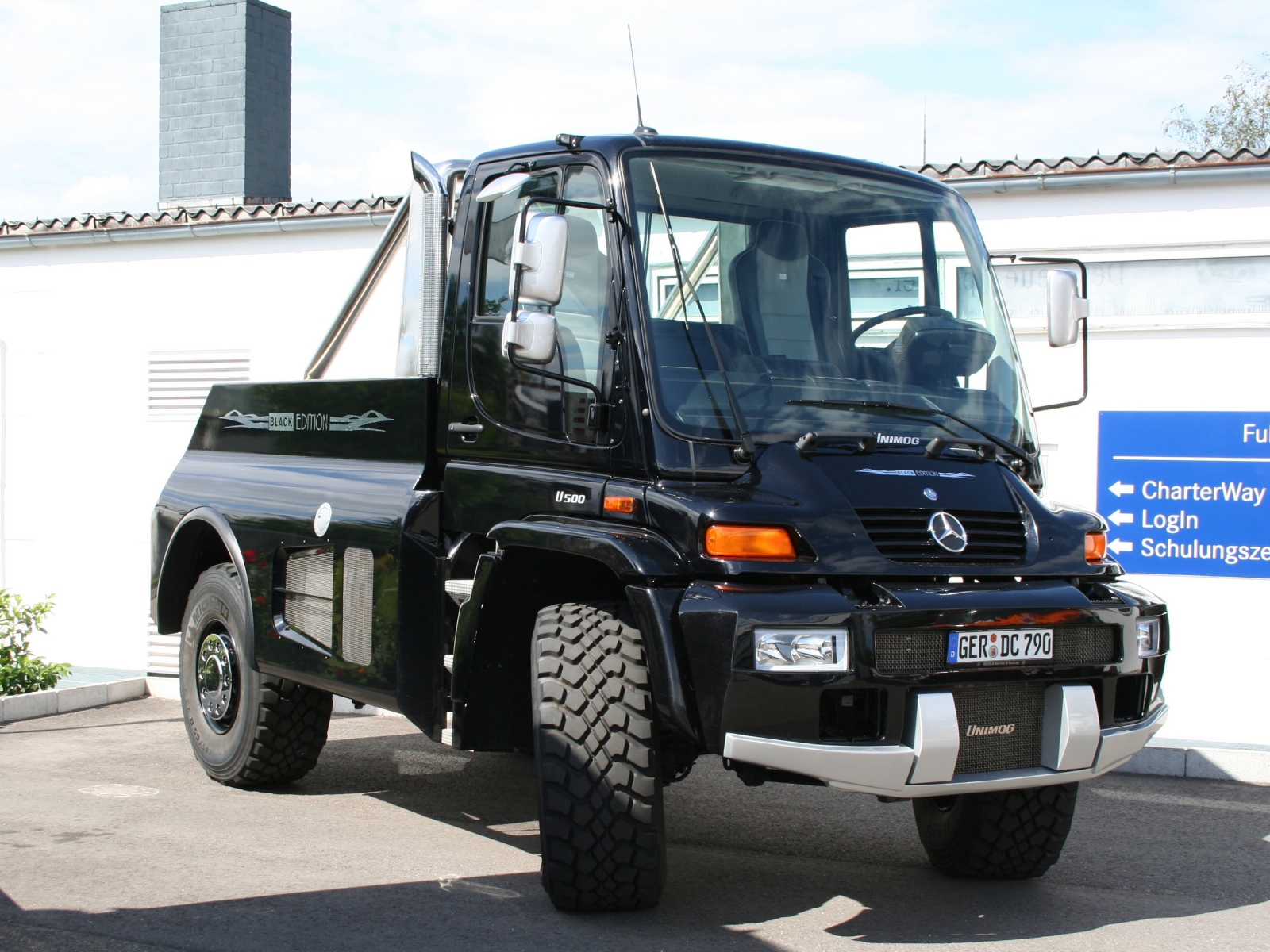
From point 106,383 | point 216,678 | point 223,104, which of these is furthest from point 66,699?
point 223,104

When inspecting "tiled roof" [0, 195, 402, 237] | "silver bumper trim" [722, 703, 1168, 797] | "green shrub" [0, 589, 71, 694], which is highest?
"tiled roof" [0, 195, 402, 237]

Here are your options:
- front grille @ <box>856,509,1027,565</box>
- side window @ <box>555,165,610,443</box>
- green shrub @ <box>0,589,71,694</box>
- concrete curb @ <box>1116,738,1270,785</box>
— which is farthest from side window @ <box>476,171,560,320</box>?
green shrub @ <box>0,589,71,694</box>

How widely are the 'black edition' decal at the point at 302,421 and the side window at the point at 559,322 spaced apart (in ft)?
2.28

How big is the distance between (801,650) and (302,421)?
9.86ft

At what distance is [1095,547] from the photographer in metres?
4.83

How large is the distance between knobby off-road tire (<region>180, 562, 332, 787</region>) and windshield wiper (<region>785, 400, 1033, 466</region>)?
2.90m

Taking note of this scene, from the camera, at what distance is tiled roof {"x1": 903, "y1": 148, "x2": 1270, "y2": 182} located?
9.77 metres

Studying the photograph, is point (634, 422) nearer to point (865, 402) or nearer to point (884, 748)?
point (865, 402)

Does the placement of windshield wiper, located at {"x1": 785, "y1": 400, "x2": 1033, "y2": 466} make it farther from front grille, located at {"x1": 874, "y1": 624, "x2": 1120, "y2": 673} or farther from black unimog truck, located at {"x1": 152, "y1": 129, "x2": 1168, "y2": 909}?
front grille, located at {"x1": 874, "y1": 624, "x2": 1120, "y2": 673}

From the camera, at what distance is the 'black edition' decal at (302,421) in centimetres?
579

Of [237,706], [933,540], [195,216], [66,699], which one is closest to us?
[933,540]

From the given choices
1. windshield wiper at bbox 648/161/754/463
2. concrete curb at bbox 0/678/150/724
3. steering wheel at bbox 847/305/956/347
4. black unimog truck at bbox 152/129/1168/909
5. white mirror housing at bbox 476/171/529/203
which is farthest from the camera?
concrete curb at bbox 0/678/150/724

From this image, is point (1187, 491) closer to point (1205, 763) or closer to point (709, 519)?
point (1205, 763)

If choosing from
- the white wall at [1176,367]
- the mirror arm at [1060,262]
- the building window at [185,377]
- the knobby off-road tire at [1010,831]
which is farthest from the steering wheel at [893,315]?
the building window at [185,377]
